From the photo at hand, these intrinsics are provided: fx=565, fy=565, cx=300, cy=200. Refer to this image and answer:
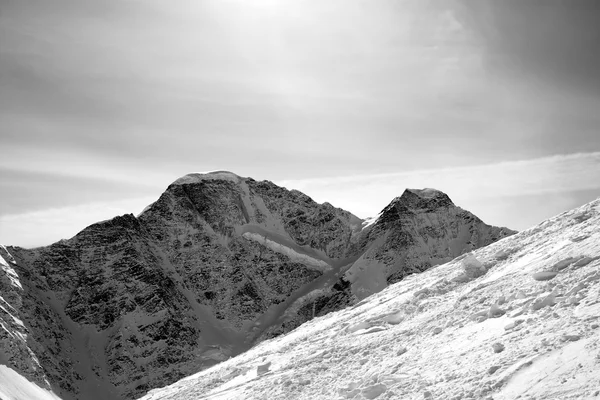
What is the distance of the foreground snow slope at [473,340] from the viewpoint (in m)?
18.3

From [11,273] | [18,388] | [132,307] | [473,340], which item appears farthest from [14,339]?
[473,340]

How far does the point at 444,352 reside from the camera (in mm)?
23750

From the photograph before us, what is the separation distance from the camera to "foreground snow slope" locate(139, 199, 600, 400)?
18297 mm

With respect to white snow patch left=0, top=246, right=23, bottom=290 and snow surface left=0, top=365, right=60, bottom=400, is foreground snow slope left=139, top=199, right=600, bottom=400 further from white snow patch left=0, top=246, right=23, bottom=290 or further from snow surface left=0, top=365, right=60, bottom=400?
white snow patch left=0, top=246, right=23, bottom=290

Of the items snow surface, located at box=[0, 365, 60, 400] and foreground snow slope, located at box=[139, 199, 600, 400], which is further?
snow surface, located at box=[0, 365, 60, 400]

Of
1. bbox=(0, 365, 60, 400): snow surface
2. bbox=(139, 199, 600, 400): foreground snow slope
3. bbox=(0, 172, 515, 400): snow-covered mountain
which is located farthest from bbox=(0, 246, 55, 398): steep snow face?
bbox=(139, 199, 600, 400): foreground snow slope

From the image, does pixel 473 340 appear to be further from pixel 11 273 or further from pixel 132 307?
pixel 132 307

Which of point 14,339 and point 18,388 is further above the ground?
point 14,339

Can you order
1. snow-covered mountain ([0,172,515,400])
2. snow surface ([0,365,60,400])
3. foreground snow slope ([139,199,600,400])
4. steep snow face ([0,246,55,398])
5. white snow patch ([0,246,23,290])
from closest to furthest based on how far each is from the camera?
1. foreground snow slope ([139,199,600,400])
2. snow surface ([0,365,60,400])
3. steep snow face ([0,246,55,398])
4. snow-covered mountain ([0,172,515,400])
5. white snow patch ([0,246,23,290])

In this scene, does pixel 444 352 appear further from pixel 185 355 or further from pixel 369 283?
pixel 369 283

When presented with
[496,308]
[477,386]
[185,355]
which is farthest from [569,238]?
[185,355]

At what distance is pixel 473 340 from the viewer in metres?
23.7

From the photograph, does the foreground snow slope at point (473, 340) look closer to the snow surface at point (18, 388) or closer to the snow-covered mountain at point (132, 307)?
the snow surface at point (18, 388)

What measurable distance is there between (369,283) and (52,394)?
331 feet
